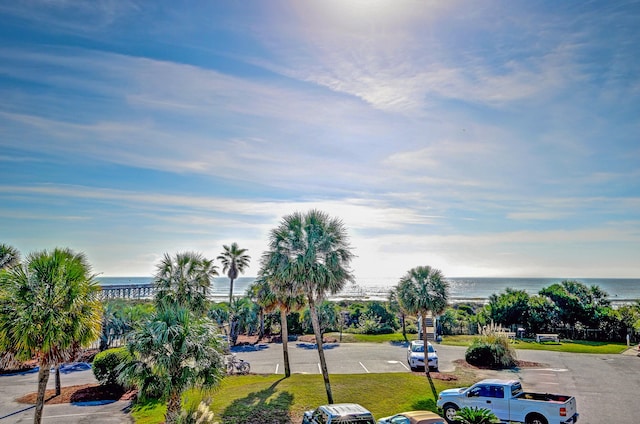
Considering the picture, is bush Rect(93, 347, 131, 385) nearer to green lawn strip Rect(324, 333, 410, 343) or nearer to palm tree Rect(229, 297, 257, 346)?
palm tree Rect(229, 297, 257, 346)

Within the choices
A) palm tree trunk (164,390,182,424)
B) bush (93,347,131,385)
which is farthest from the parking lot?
palm tree trunk (164,390,182,424)

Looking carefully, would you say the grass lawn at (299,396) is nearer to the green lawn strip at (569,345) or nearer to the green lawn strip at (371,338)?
the green lawn strip at (569,345)

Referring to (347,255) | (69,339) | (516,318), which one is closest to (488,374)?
(347,255)

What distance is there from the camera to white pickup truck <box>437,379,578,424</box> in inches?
570

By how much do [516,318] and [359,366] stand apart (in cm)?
2235

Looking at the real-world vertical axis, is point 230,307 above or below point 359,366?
above

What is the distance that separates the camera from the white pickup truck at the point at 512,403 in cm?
1447

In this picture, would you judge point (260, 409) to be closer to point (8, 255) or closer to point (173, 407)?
point (173, 407)

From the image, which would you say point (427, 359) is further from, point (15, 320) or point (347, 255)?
point (15, 320)

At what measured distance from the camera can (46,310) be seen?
44.3ft

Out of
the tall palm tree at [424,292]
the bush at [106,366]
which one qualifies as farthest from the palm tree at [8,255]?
the tall palm tree at [424,292]

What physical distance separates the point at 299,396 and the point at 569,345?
95.4 feet

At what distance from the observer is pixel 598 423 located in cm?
1628

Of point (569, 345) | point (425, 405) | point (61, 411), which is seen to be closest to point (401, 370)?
point (425, 405)
